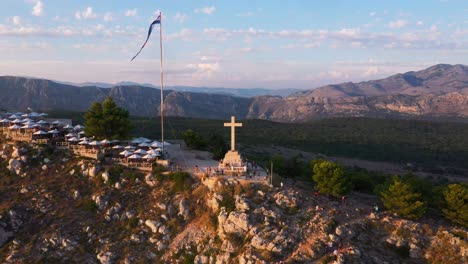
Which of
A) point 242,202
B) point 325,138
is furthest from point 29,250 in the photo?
point 325,138

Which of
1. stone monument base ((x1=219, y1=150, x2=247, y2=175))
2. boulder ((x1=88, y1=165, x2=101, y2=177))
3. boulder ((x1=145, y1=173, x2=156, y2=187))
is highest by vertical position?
stone monument base ((x1=219, y1=150, x2=247, y2=175))

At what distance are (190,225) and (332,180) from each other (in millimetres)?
16824

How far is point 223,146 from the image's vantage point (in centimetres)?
5694

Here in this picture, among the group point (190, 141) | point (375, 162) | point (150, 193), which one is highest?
point (190, 141)

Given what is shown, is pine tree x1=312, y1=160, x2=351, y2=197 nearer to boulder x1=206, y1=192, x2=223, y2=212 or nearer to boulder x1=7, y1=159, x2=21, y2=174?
boulder x1=206, y1=192, x2=223, y2=212

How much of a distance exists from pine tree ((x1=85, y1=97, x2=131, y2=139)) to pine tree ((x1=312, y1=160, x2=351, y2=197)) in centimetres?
2753

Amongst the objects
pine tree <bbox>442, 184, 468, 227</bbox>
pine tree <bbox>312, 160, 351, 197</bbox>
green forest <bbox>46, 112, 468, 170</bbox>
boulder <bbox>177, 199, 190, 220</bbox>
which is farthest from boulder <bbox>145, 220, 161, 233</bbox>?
green forest <bbox>46, 112, 468, 170</bbox>

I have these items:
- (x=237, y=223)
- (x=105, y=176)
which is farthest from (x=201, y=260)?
(x=105, y=176)

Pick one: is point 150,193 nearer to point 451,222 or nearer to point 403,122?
point 451,222

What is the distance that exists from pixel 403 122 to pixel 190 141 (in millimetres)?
126665

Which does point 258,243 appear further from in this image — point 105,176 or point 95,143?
point 95,143

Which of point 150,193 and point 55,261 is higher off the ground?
point 150,193

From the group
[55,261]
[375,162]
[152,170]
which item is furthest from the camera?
[375,162]

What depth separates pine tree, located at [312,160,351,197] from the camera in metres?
41.1
